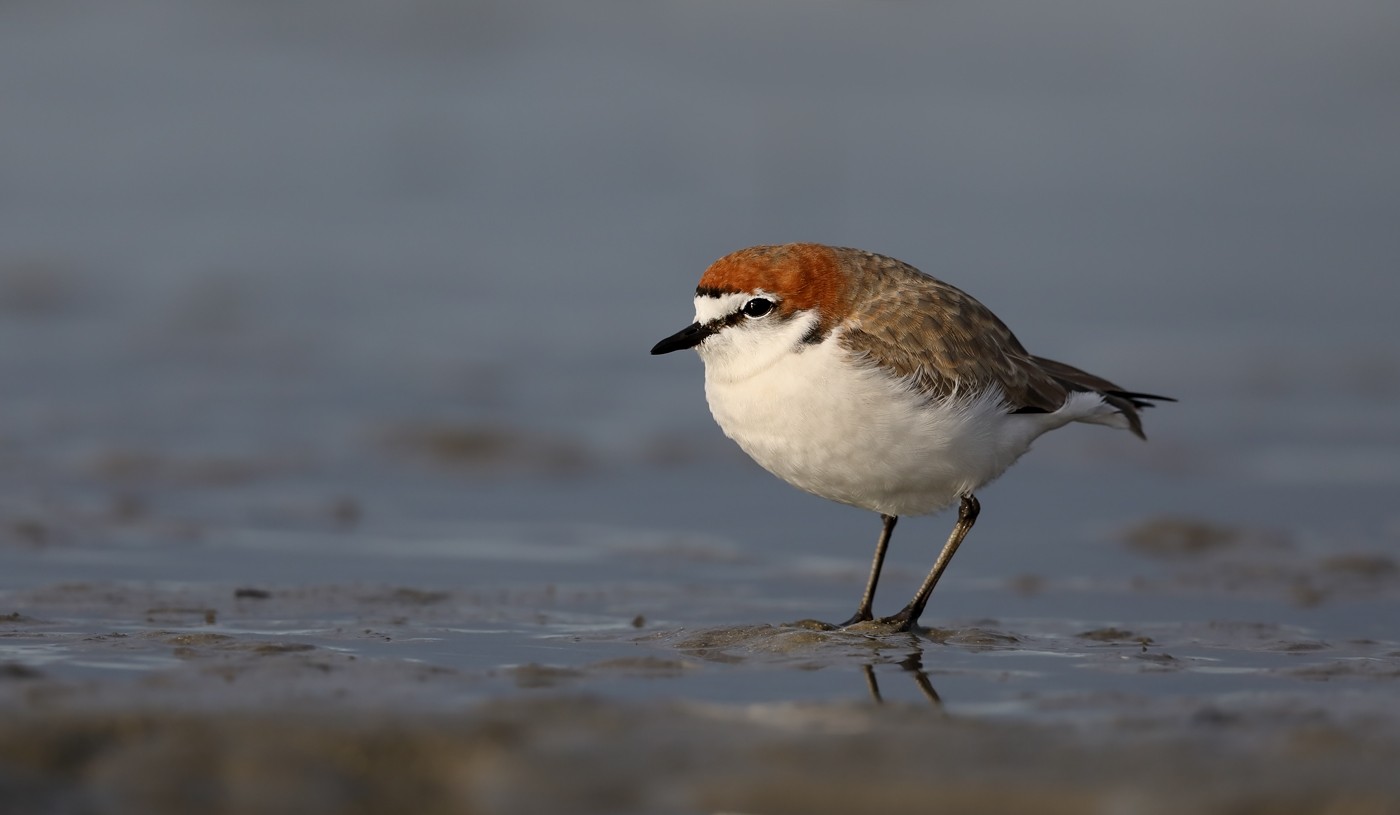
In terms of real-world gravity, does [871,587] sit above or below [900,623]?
above

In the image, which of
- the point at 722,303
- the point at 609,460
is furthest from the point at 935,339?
the point at 609,460

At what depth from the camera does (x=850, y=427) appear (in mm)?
6539

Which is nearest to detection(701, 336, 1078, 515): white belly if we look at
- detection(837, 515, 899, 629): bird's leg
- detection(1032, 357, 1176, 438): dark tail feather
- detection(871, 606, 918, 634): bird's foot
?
detection(837, 515, 899, 629): bird's leg

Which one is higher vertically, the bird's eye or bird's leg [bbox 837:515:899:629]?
the bird's eye

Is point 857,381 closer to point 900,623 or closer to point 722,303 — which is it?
point 722,303

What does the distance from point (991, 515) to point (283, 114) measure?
1190cm

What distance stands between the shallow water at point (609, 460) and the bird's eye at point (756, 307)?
1224 mm

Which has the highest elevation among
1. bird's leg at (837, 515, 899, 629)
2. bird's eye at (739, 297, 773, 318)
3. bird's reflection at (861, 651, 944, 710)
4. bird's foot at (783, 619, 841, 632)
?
bird's eye at (739, 297, 773, 318)

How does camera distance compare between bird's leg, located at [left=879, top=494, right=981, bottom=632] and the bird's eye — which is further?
bird's leg, located at [left=879, top=494, right=981, bottom=632]

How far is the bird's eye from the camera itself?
673 centimetres

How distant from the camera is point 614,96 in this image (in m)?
20.0

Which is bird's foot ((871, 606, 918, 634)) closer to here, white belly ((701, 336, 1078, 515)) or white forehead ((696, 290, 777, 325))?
white belly ((701, 336, 1078, 515))

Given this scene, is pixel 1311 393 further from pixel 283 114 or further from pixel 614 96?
pixel 283 114

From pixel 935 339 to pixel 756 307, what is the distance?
765 millimetres
